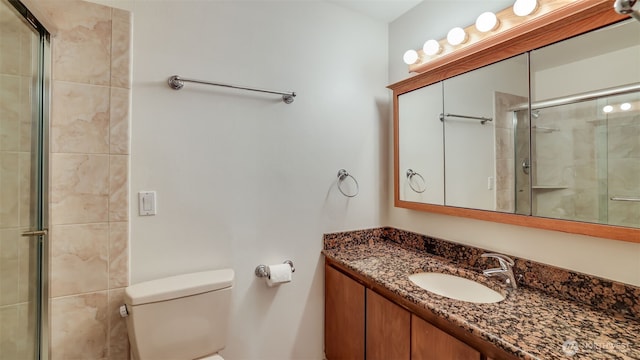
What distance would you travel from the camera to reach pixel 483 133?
4.65 feet

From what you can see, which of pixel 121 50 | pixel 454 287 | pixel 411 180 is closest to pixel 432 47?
pixel 411 180

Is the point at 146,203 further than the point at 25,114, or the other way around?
the point at 146,203

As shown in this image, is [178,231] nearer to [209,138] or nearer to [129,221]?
[129,221]

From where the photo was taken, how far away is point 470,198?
147 cm

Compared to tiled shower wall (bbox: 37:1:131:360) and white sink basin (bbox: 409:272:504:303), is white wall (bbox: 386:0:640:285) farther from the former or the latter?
tiled shower wall (bbox: 37:1:131:360)

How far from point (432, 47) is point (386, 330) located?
157cm

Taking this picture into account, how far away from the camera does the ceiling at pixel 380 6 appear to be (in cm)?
183

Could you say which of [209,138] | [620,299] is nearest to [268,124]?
[209,138]

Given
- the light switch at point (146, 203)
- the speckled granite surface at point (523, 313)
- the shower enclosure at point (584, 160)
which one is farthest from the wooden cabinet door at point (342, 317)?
the light switch at point (146, 203)

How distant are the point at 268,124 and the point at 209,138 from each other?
0.34 m

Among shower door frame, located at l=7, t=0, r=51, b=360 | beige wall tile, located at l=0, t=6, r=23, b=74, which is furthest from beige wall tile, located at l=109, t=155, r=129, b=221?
beige wall tile, located at l=0, t=6, r=23, b=74

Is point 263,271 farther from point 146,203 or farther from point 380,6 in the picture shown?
point 380,6

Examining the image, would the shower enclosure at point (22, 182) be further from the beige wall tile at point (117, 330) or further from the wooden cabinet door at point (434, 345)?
the wooden cabinet door at point (434, 345)

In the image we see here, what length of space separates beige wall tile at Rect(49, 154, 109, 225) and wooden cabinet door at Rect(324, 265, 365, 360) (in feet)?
4.09
